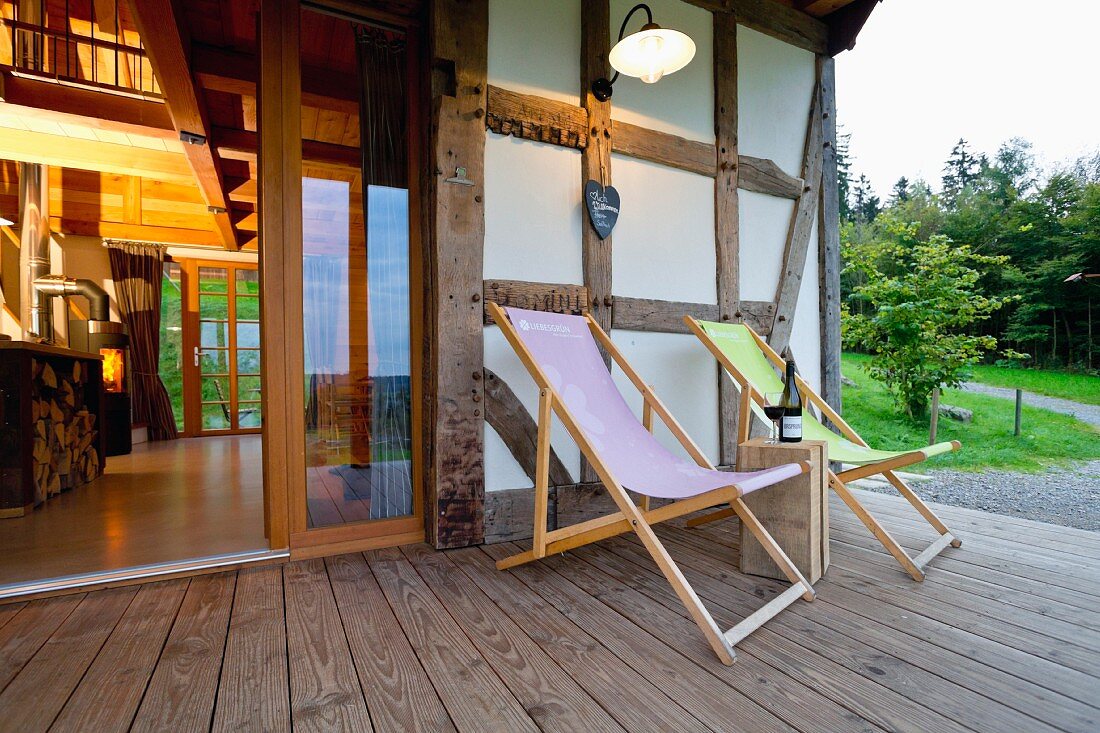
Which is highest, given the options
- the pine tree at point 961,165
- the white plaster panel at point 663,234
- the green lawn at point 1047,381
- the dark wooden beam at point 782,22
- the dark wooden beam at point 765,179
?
the pine tree at point 961,165

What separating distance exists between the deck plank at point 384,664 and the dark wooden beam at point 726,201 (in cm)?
214

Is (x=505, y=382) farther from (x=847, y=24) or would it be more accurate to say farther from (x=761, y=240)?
(x=847, y=24)

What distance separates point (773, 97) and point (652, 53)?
141cm

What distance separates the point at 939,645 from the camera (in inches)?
60.7

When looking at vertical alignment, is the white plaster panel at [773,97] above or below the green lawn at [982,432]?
above

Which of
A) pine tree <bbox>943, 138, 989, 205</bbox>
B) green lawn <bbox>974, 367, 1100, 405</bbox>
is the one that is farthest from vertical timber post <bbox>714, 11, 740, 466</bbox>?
pine tree <bbox>943, 138, 989, 205</bbox>

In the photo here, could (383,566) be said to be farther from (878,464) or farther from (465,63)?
(465,63)

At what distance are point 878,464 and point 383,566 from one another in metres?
1.96

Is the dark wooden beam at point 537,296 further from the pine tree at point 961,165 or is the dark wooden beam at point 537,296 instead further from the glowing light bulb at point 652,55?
the pine tree at point 961,165

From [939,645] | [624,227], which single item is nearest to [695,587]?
[939,645]

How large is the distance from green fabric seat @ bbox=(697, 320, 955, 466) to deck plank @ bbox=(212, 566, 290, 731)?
1.99m

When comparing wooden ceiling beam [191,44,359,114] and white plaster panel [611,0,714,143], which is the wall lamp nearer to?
white plaster panel [611,0,714,143]

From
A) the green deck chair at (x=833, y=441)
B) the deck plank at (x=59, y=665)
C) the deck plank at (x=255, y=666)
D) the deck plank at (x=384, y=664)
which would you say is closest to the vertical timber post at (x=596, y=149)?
the green deck chair at (x=833, y=441)

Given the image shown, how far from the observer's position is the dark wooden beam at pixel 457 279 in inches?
95.3
